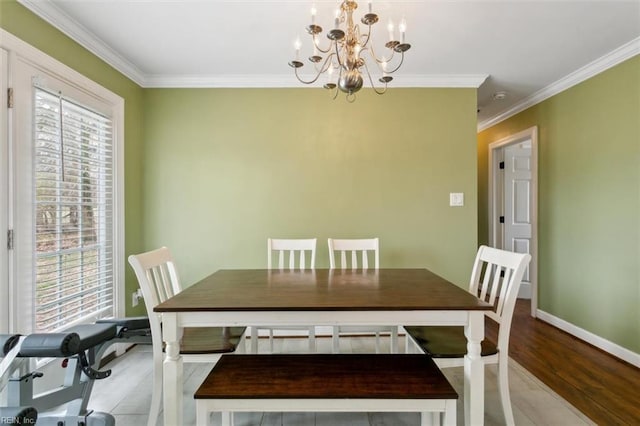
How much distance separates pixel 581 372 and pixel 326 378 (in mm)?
2138

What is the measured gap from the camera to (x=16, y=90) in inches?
67.6

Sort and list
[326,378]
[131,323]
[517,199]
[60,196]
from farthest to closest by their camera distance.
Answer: [517,199] → [60,196] → [131,323] → [326,378]

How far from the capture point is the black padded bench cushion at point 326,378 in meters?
1.20

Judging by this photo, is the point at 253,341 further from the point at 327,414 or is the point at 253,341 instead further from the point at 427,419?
the point at 427,419

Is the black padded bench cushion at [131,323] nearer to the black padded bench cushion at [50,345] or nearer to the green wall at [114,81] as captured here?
the black padded bench cushion at [50,345]

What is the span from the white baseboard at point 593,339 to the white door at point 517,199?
96 cm

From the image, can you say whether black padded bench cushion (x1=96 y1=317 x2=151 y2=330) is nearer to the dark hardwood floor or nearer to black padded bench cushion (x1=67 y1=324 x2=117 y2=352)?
black padded bench cushion (x1=67 y1=324 x2=117 y2=352)

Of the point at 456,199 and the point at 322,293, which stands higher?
the point at 456,199

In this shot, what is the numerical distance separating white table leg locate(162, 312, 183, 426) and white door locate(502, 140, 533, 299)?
4.22 m

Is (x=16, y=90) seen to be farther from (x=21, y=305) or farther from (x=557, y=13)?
(x=557, y=13)

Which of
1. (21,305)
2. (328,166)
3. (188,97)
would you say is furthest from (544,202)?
(21,305)

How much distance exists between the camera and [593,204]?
2.78 m

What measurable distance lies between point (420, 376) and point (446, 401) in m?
0.14

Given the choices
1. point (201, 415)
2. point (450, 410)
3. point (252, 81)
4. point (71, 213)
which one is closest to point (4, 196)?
point (71, 213)
